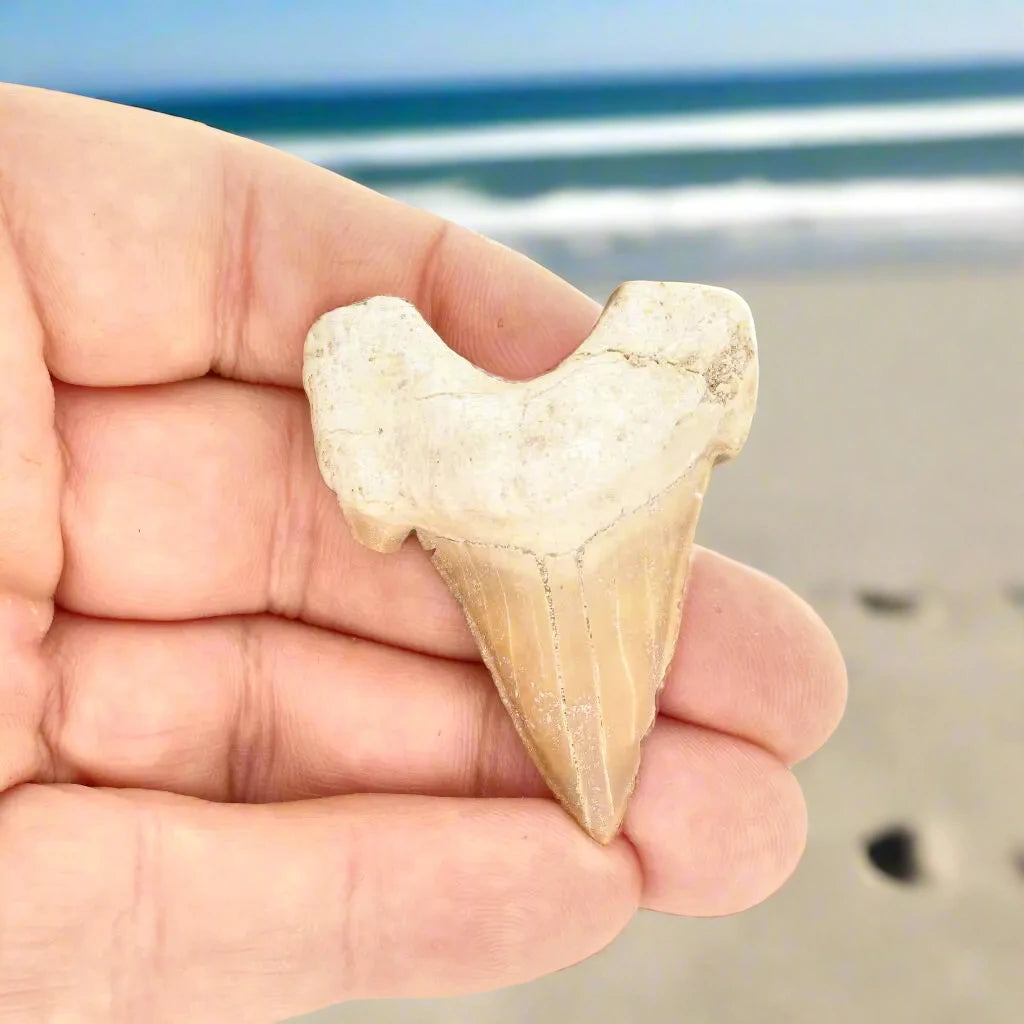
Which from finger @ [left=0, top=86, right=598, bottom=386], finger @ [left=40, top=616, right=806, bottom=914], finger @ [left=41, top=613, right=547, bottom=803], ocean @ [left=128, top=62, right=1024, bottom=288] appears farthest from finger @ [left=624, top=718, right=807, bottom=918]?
ocean @ [left=128, top=62, right=1024, bottom=288]

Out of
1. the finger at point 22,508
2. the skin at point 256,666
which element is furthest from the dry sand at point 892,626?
the finger at point 22,508

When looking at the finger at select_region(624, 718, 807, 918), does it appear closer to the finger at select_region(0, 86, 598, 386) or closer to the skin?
the skin

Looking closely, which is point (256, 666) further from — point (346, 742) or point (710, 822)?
point (710, 822)

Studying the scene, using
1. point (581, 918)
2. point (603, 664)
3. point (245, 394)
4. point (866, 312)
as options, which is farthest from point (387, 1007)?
point (866, 312)

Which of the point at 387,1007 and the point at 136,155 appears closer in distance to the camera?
the point at 136,155

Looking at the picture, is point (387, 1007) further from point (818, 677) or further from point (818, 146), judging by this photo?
point (818, 146)

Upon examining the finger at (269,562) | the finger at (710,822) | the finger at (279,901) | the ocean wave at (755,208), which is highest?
the ocean wave at (755,208)

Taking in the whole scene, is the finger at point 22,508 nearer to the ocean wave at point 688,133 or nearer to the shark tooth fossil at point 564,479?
the shark tooth fossil at point 564,479
